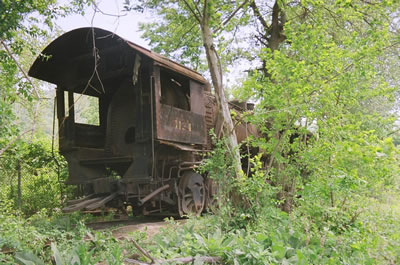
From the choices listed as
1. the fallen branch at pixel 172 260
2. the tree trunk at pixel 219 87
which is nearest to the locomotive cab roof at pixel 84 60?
the tree trunk at pixel 219 87

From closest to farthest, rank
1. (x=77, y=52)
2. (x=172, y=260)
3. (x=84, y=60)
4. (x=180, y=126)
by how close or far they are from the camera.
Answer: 1. (x=172, y=260)
2. (x=180, y=126)
3. (x=77, y=52)
4. (x=84, y=60)

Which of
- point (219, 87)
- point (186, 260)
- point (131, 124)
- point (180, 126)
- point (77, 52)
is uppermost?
point (77, 52)

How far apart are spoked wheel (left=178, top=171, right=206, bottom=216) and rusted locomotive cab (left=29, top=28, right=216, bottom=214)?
24 millimetres

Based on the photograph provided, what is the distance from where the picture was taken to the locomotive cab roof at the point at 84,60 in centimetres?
713

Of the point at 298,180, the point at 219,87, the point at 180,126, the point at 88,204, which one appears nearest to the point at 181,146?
the point at 180,126

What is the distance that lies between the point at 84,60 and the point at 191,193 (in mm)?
4084

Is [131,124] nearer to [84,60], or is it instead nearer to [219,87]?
[84,60]

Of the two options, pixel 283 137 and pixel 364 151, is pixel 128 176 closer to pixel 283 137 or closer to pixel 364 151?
pixel 283 137

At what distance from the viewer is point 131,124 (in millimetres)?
8070

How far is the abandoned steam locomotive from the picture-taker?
22.6ft

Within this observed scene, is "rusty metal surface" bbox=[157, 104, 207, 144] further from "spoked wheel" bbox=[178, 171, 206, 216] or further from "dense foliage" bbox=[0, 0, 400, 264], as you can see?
"dense foliage" bbox=[0, 0, 400, 264]

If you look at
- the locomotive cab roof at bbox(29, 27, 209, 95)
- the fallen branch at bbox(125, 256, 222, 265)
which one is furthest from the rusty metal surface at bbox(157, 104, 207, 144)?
the fallen branch at bbox(125, 256, 222, 265)

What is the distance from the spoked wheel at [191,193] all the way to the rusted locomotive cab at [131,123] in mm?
24

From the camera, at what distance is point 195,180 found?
325 inches
